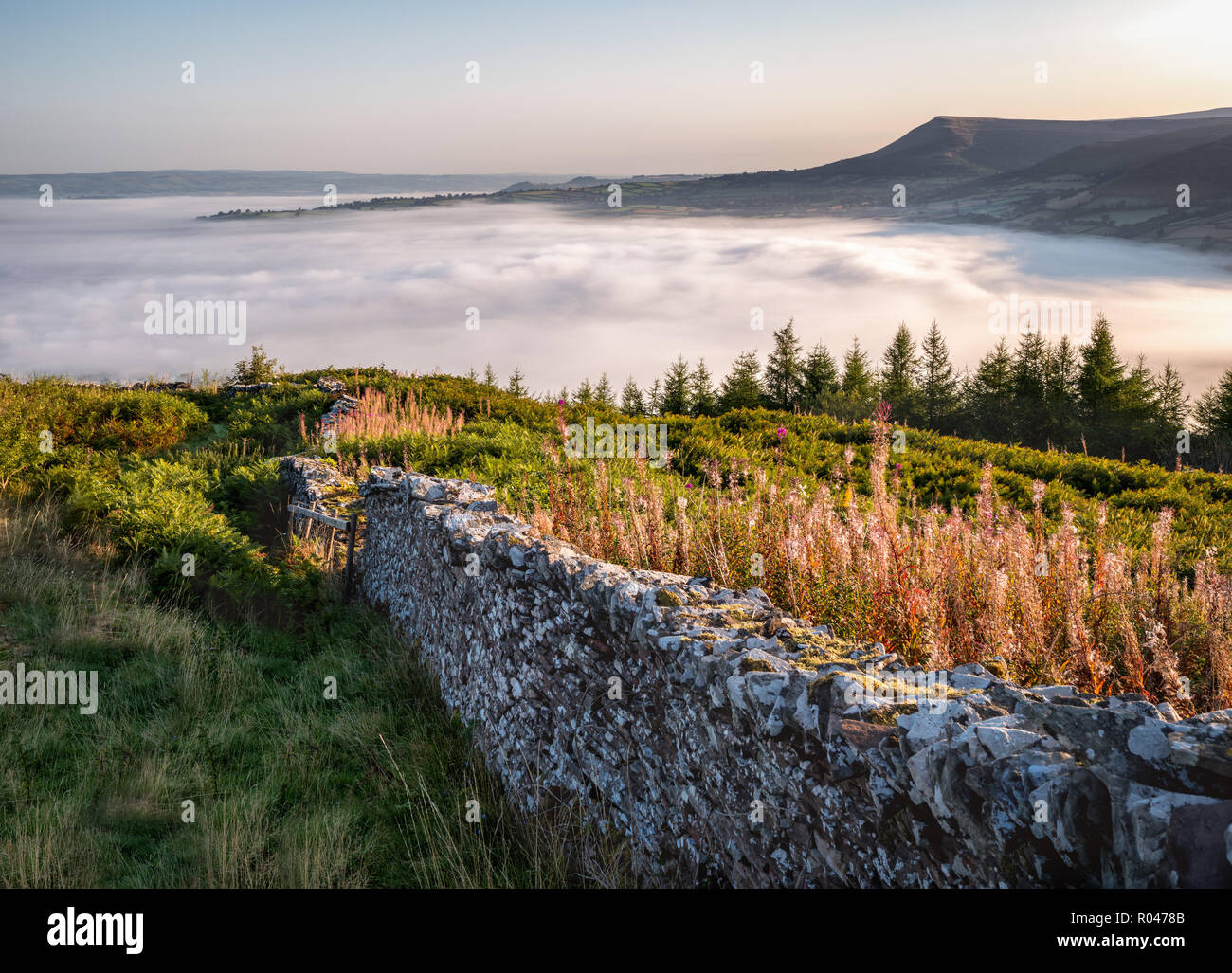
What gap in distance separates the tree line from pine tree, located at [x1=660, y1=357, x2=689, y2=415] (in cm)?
8

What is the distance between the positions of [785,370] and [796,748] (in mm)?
54630

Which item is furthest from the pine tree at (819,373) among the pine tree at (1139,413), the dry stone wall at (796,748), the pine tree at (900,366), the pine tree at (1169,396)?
the dry stone wall at (796,748)

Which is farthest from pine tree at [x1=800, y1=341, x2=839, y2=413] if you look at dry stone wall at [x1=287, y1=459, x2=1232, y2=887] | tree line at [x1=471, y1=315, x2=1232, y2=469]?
dry stone wall at [x1=287, y1=459, x2=1232, y2=887]

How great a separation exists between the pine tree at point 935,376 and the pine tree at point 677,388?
1808 centimetres

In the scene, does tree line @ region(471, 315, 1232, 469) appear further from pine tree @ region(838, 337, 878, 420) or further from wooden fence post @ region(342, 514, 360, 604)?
wooden fence post @ region(342, 514, 360, 604)

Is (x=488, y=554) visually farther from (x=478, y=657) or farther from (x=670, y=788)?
(x=670, y=788)

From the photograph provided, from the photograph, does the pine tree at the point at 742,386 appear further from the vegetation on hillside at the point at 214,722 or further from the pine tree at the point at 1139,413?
the vegetation on hillside at the point at 214,722

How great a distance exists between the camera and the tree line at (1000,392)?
44312 mm

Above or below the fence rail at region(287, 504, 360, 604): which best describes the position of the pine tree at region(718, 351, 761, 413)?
above

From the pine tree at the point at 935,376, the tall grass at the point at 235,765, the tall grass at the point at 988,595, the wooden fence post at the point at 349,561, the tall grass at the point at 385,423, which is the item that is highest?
the pine tree at the point at 935,376

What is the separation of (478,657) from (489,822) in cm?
141

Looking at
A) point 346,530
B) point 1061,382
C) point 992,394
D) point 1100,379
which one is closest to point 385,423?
point 346,530

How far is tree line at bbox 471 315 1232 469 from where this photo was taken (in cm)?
4431
